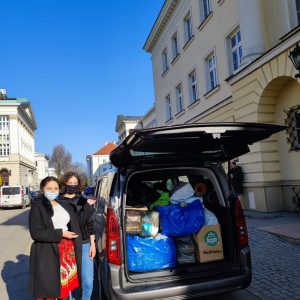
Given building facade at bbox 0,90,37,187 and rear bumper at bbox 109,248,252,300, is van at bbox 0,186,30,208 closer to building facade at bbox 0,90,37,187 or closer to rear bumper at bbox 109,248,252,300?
rear bumper at bbox 109,248,252,300

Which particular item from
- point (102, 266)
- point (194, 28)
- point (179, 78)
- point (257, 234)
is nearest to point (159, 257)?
point (102, 266)

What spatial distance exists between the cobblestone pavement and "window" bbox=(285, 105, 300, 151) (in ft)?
13.2

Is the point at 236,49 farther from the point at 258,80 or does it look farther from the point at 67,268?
the point at 67,268

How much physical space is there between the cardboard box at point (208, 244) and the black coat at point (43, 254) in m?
1.60

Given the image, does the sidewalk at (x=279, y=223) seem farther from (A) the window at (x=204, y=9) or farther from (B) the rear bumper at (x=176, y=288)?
(A) the window at (x=204, y=9)

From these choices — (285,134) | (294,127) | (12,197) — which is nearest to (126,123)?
(12,197)

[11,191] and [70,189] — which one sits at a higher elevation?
[11,191]

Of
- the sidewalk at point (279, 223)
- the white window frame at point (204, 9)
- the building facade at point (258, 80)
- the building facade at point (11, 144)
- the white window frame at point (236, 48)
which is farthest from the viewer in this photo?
the building facade at point (11, 144)

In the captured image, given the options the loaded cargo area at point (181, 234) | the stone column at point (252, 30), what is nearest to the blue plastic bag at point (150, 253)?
the loaded cargo area at point (181, 234)

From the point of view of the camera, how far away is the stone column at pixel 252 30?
1223cm

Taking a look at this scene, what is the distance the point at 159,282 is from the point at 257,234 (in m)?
4.99

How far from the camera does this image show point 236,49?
14883 mm

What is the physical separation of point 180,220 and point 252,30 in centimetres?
988

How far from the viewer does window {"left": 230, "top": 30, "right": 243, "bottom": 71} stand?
575 inches
